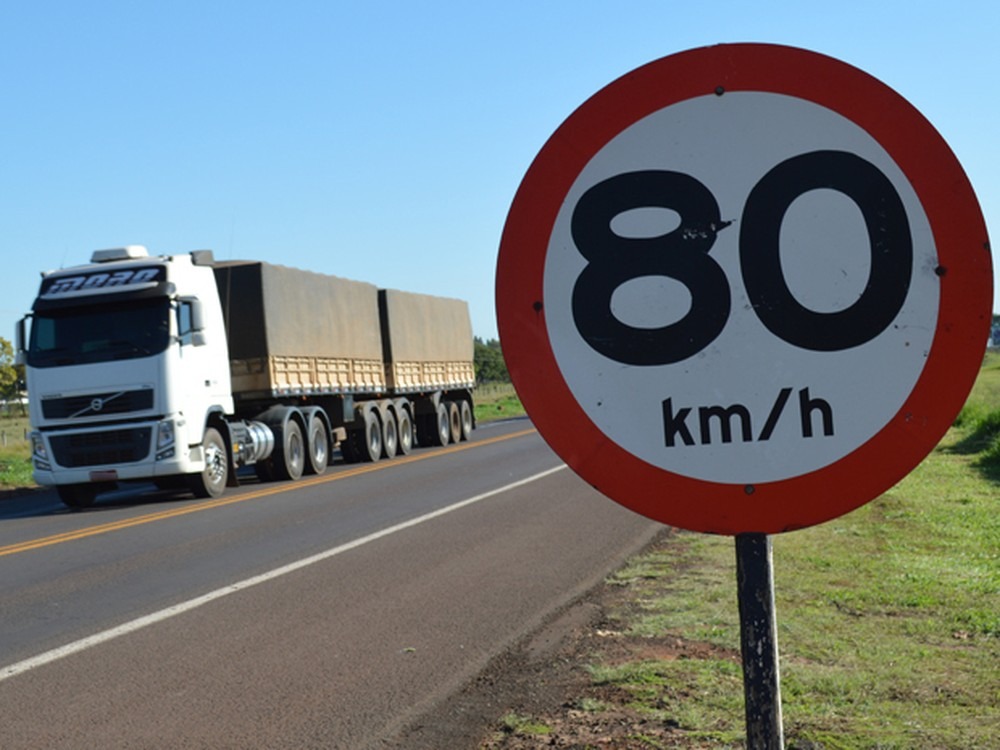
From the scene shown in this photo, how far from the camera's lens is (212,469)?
20969mm

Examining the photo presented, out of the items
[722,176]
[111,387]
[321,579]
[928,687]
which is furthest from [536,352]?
[111,387]

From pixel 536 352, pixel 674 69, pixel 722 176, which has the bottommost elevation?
pixel 536 352

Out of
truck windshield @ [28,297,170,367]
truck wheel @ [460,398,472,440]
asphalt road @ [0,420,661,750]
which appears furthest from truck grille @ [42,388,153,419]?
truck wheel @ [460,398,472,440]

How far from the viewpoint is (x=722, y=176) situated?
2.52 meters

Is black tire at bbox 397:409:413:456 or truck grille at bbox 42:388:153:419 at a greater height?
truck grille at bbox 42:388:153:419

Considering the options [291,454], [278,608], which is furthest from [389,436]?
[278,608]

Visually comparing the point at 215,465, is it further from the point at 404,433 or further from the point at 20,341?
the point at 404,433

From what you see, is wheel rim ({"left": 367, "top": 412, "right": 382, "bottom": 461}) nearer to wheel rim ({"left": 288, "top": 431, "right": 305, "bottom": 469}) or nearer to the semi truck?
the semi truck

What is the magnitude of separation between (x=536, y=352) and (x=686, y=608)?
615 cm

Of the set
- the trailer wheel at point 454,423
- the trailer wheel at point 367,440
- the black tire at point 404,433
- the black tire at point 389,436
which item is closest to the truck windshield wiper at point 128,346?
the trailer wheel at point 367,440

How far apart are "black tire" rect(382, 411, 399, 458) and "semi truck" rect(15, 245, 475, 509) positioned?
179cm

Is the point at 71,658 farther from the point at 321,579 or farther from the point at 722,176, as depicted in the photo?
the point at 722,176

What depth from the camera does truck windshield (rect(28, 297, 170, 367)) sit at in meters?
19.4

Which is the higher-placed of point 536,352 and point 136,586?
point 536,352
